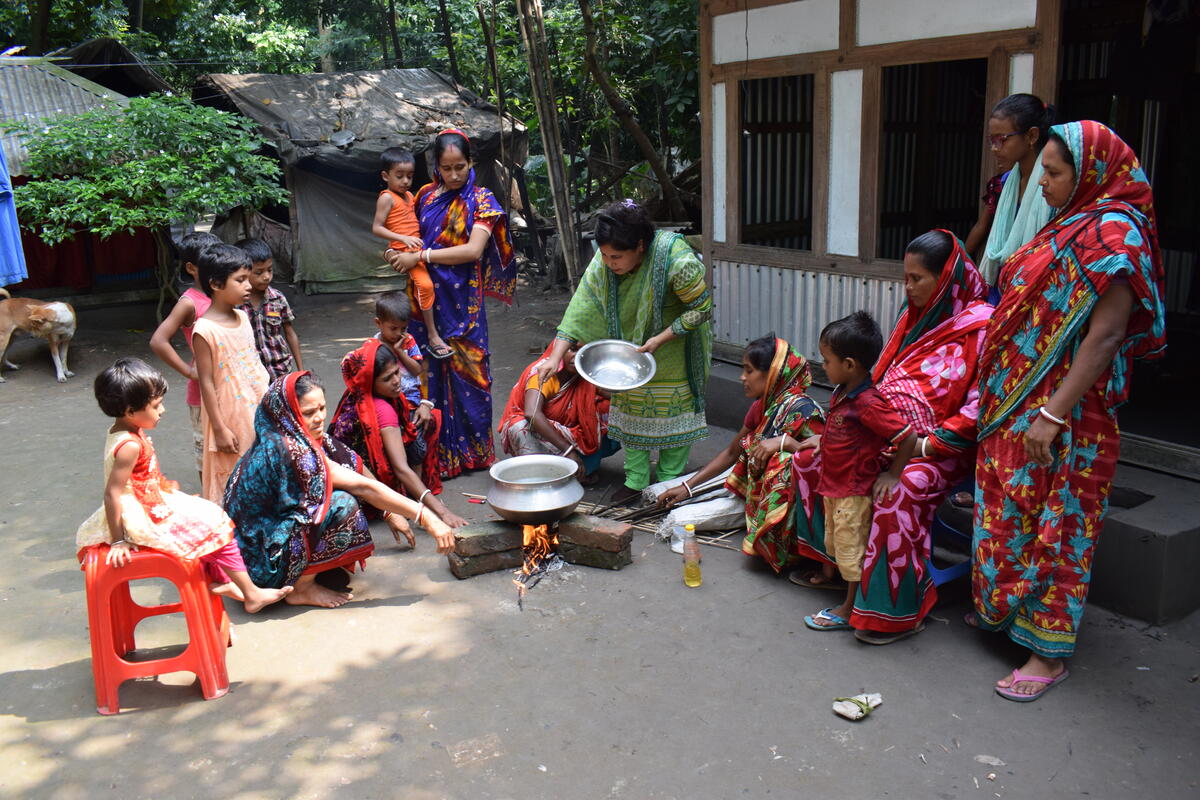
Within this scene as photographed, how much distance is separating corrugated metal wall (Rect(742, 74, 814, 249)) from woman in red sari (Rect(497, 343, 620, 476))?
1899 mm

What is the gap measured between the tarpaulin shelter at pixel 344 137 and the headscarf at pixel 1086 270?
9746 mm

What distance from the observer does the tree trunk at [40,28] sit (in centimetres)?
1249

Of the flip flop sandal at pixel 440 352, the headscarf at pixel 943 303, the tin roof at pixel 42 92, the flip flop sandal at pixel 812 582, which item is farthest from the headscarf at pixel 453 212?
the tin roof at pixel 42 92

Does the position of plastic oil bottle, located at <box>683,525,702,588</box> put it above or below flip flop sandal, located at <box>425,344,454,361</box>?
below

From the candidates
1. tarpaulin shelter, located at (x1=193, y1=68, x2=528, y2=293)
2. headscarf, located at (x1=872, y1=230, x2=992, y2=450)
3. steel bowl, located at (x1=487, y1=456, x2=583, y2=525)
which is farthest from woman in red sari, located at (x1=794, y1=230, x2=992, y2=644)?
tarpaulin shelter, located at (x1=193, y1=68, x2=528, y2=293)

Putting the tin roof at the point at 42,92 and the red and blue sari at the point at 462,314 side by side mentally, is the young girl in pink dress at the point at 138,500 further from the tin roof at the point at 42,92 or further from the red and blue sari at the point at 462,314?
the tin roof at the point at 42,92

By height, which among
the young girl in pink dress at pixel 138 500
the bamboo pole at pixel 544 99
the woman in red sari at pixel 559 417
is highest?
the bamboo pole at pixel 544 99

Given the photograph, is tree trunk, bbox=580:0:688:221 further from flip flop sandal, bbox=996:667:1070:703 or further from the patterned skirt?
flip flop sandal, bbox=996:667:1070:703

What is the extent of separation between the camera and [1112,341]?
9.29ft

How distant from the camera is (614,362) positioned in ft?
15.9

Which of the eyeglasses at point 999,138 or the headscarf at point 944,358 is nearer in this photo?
the headscarf at point 944,358

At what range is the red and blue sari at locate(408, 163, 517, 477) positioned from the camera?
5.33 metres

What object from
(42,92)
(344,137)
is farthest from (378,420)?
(344,137)

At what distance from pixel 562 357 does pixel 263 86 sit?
964cm
